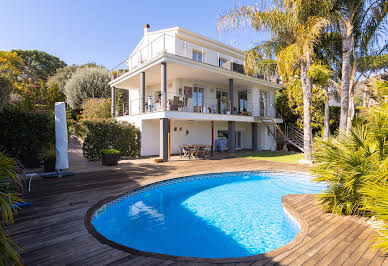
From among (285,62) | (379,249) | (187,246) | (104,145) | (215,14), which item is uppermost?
(215,14)

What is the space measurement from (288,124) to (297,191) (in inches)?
503

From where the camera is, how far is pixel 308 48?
9.50 meters

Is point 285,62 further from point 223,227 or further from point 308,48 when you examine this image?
point 223,227

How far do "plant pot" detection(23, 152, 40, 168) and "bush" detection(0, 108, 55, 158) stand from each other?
162 mm

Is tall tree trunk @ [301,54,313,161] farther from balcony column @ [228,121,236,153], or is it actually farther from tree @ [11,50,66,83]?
tree @ [11,50,66,83]

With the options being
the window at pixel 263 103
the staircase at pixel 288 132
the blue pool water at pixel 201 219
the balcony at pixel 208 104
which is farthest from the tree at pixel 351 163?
the window at pixel 263 103

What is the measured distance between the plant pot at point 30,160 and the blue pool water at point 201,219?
20.2 ft

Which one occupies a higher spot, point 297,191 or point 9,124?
point 9,124

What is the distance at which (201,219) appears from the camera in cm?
513

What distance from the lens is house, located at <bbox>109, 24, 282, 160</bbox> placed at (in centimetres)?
1200

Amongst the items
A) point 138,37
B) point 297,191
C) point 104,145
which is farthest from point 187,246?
point 138,37

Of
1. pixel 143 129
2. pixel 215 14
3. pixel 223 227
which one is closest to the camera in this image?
pixel 223 227

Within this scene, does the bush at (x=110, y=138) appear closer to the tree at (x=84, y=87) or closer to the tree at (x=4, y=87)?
the tree at (x=4, y=87)

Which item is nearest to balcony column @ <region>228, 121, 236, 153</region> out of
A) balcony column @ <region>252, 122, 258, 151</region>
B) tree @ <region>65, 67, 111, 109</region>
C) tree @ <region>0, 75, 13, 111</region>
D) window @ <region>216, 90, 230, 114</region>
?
window @ <region>216, 90, 230, 114</region>
